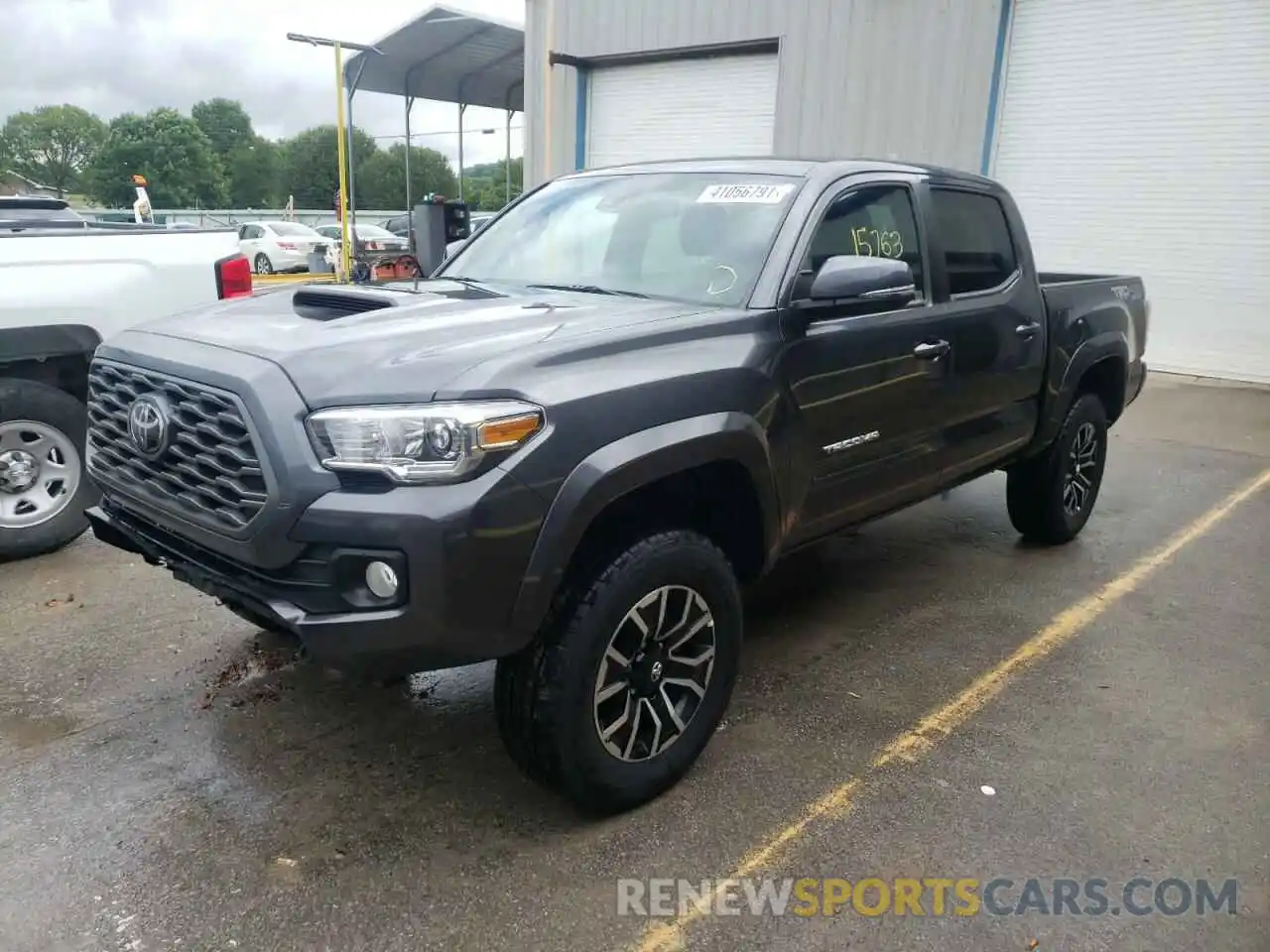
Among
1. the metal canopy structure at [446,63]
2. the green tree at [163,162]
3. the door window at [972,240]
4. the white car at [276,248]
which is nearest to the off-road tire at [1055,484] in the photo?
the door window at [972,240]

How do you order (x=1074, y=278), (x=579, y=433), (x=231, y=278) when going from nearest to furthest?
(x=579, y=433) < (x=231, y=278) < (x=1074, y=278)

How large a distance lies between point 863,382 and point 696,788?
4.93 feet

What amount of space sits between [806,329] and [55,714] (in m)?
2.86

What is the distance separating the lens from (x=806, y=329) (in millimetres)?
3268

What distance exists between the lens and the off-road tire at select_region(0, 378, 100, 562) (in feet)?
15.1

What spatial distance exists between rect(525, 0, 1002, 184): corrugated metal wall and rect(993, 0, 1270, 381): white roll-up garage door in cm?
50

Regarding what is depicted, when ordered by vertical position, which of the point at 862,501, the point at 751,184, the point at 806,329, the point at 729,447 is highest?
the point at 751,184

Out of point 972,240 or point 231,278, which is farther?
point 231,278

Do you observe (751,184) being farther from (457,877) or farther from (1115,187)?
(1115,187)

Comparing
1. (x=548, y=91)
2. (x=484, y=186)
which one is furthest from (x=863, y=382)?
(x=484, y=186)

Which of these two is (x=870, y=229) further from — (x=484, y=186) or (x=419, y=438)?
(x=484, y=186)

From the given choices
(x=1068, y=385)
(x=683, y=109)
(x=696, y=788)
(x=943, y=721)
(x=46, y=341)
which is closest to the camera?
(x=696, y=788)

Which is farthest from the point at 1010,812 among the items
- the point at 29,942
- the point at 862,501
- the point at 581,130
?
the point at 581,130

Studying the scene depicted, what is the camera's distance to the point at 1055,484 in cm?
525
